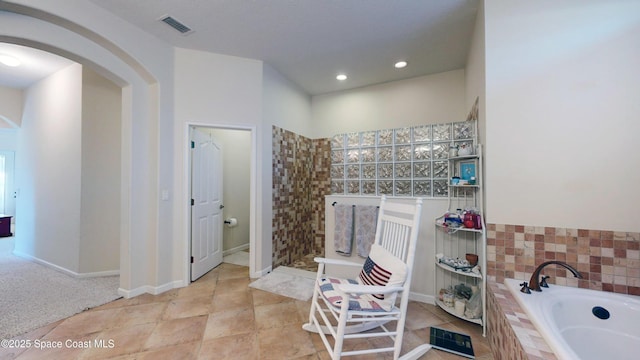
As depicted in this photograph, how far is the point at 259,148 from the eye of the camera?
3.05 meters

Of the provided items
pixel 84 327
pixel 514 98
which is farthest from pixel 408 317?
pixel 84 327

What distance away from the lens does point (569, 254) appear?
66.2 inches

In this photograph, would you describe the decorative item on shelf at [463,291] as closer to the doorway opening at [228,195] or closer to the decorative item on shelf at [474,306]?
the decorative item on shelf at [474,306]

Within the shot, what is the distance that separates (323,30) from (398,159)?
1.53 meters

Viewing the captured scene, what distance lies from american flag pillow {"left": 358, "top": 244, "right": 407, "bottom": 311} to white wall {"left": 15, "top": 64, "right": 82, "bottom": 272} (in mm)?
3551

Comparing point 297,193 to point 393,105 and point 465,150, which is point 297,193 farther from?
point 465,150

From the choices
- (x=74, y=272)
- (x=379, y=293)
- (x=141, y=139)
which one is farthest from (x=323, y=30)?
(x=74, y=272)

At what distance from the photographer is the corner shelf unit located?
2.03 meters

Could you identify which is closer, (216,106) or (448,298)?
(448,298)

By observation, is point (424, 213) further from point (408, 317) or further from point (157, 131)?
point (157, 131)

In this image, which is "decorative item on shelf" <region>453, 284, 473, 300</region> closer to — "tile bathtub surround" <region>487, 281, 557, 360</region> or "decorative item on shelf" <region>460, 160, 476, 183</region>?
"tile bathtub surround" <region>487, 281, 557, 360</region>

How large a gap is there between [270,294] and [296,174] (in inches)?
71.6

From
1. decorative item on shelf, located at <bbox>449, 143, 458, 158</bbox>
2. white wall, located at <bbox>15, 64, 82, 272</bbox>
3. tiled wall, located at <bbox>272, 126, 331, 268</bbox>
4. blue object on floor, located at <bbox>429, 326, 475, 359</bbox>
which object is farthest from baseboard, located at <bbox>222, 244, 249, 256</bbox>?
decorative item on shelf, located at <bbox>449, 143, 458, 158</bbox>

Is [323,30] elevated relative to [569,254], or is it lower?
elevated
